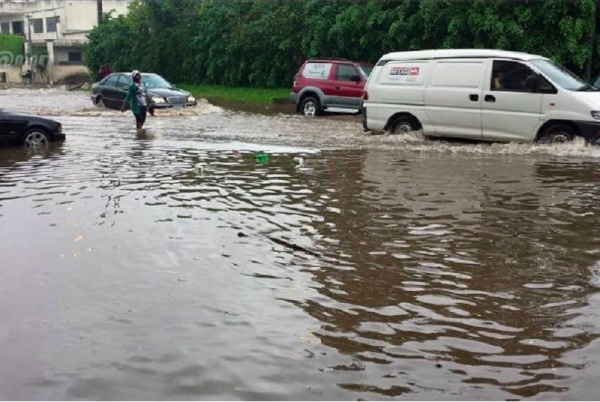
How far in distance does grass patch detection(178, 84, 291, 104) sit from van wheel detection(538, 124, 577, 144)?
16.5 meters

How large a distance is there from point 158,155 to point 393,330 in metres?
8.76

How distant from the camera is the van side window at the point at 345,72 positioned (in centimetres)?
2034

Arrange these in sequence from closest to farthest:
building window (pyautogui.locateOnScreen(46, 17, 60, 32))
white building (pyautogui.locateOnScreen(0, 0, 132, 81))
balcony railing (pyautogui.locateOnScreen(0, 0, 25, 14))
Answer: white building (pyautogui.locateOnScreen(0, 0, 132, 81)), building window (pyautogui.locateOnScreen(46, 17, 60, 32)), balcony railing (pyautogui.locateOnScreen(0, 0, 25, 14))

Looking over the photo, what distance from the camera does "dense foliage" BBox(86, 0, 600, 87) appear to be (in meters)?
20.2

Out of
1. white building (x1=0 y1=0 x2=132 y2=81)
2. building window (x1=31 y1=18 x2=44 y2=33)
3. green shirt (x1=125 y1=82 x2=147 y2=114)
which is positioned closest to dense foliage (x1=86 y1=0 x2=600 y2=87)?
green shirt (x1=125 y1=82 x2=147 y2=114)

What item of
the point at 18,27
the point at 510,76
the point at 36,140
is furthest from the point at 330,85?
the point at 18,27

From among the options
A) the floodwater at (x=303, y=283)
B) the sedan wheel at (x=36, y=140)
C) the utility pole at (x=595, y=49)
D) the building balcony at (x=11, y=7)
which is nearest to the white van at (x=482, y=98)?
the floodwater at (x=303, y=283)

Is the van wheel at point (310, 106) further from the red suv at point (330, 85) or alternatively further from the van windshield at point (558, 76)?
the van windshield at point (558, 76)

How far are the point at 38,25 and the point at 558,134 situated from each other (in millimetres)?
69642

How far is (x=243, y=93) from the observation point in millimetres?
30906

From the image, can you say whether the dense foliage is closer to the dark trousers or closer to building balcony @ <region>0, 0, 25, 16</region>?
the dark trousers

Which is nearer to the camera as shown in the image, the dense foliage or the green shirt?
the green shirt

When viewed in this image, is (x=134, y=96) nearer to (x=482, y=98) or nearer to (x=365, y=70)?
(x=365, y=70)

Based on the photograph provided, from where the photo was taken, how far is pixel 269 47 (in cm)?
3155
